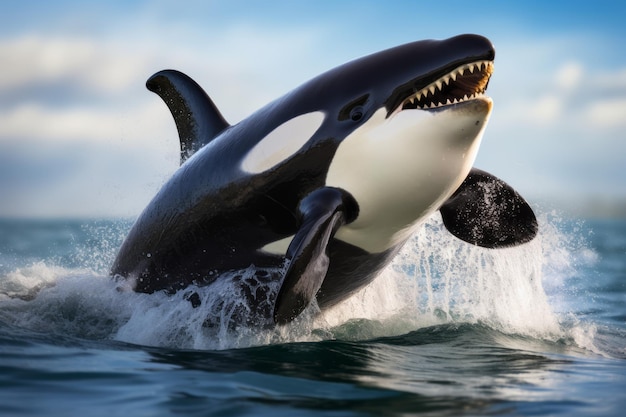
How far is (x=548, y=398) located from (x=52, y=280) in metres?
7.15

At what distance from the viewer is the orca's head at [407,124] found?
Answer: 664 cm

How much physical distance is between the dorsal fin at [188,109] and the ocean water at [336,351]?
1758 mm

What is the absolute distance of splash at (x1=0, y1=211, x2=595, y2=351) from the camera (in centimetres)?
741

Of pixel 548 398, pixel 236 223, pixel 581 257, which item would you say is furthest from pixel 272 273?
pixel 581 257

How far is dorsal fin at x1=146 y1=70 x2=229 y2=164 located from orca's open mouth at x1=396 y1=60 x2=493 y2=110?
2.77 metres

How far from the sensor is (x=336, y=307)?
8312 millimetres

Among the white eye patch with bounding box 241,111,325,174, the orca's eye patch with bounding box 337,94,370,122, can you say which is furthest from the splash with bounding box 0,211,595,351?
the orca's eye patch with bounding box 337,94,370,122

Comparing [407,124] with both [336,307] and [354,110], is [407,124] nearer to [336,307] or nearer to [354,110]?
[354,110]

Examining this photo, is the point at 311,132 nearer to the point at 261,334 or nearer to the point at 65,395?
the point at 261,334

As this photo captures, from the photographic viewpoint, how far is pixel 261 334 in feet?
23.9

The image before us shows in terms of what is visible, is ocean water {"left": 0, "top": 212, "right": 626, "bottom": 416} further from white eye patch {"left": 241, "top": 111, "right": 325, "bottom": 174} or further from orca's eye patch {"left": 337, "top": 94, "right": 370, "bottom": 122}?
orca's eye patch {"left": 337, "top": 94, "right": 370, "bottom": 122}

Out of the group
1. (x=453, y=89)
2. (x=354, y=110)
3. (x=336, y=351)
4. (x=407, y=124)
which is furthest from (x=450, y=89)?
(x=336, y=351)

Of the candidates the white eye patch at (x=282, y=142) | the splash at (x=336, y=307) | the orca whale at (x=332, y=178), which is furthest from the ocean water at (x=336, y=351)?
the white eye patch at (x=282, y=142)

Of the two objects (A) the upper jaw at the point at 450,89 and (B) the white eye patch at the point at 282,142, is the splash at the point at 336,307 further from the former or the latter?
(A) the upper jaw at the point at 450,89
